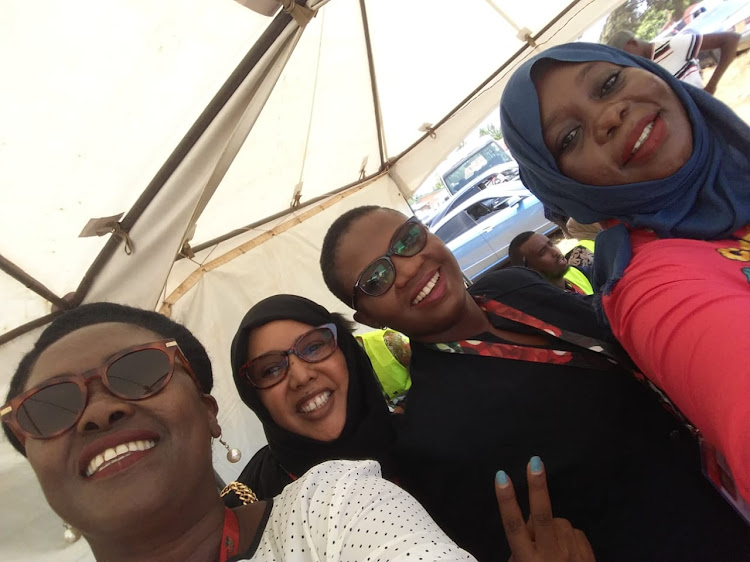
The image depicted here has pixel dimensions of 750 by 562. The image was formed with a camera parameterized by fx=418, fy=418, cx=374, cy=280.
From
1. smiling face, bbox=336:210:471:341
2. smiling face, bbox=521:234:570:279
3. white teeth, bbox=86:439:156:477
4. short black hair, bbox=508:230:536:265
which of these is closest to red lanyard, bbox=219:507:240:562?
white teeth, bbox=86:439:156:477

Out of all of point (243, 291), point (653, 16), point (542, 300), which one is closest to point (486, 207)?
point (653, 16)

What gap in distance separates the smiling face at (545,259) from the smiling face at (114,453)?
357cm

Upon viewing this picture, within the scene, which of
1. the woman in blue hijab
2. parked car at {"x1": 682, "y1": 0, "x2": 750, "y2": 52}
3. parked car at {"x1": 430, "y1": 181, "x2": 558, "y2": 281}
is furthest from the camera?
parked car at {"x1": 430, "y1": 181, "x2": 558, "y2": 281}

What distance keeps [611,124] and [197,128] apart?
169 centimetres

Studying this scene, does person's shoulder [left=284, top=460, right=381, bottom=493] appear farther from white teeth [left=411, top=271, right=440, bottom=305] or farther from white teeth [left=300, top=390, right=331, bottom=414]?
white teeth [left=411, top=271, right=440, bottom=305]

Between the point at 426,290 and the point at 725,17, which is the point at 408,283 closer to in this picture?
the point at 426,290

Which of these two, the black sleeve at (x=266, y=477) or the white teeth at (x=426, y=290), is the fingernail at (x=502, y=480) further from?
the black sleeve at (x=266, y=477)

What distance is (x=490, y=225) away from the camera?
297 inches

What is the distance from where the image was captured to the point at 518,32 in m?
3.33

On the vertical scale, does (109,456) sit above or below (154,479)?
above

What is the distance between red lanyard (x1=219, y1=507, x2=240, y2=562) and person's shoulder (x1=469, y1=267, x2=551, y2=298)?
125 cm

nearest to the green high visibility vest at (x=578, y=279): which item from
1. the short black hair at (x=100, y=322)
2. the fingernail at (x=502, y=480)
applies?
the fingernail at (x=502, y=480)

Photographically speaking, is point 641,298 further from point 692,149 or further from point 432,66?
point 432,66

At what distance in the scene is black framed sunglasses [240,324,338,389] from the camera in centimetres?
172
